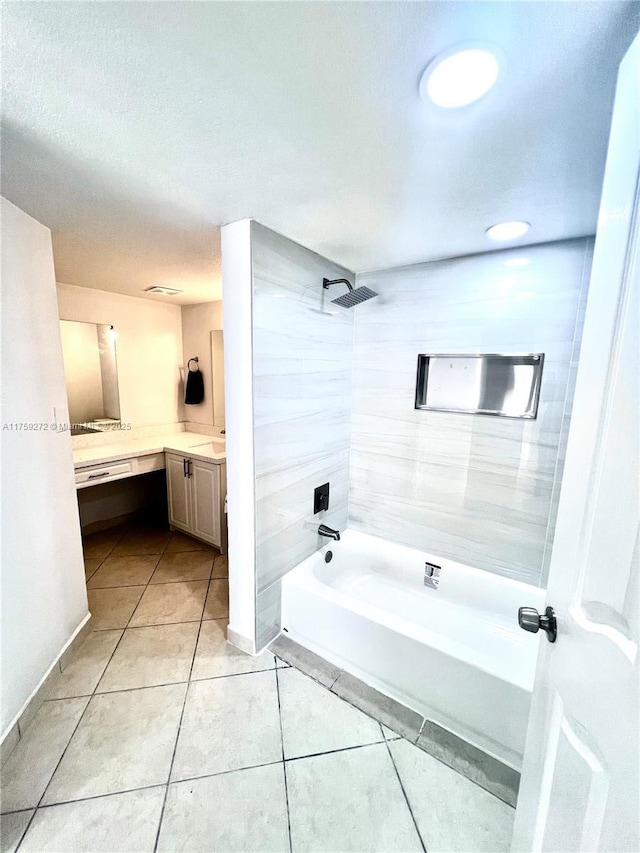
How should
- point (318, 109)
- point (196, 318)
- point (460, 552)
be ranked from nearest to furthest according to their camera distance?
point (318, 109), point (460, 552), point (196, 318)

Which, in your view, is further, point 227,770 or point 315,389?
point 315,389

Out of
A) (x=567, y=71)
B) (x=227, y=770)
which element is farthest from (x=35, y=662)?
(x=567, y=71)

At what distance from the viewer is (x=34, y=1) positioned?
63 cm

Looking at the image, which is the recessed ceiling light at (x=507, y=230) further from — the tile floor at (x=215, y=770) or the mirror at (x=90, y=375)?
the mirror at (x=90, y=375)

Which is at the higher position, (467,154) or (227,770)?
(467,154)

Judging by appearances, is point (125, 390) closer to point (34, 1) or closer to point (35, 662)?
point (35, 662)

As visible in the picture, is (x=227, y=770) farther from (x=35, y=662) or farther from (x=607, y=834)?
(x=607, y=834)

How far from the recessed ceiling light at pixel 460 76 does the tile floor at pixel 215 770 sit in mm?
2218

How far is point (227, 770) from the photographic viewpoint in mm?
1310

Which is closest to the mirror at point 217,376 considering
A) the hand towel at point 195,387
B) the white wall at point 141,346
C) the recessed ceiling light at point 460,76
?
the hand towel at point 195,387

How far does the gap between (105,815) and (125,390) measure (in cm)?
281

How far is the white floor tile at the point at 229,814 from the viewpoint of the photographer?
1103mm

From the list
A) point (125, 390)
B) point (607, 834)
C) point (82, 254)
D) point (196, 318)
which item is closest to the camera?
point (607, 834)

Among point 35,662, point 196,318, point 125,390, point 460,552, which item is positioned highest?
point 196,318
